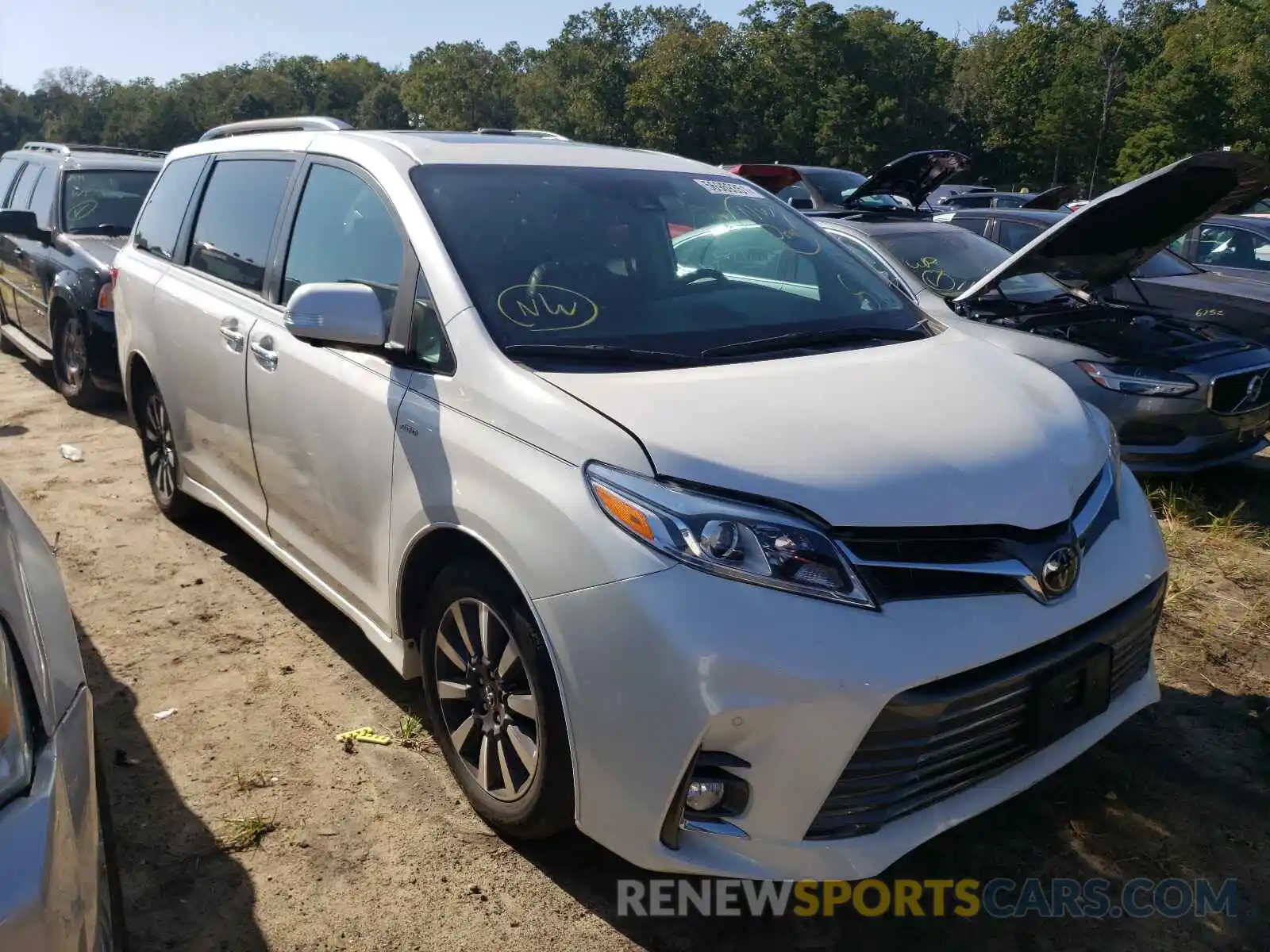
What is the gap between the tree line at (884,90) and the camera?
41.7 meters

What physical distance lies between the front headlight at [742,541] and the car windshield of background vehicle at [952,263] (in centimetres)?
435

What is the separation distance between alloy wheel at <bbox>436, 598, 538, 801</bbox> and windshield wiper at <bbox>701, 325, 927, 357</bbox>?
96 cm

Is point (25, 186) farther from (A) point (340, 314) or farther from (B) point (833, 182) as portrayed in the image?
(B) point (833, 182)

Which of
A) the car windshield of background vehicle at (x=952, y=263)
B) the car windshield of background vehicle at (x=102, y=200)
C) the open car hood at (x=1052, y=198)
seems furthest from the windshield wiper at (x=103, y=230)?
the open car hood at (x=1052, y=198)

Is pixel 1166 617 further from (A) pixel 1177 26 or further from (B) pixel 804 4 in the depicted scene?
(B) pixel 804 4

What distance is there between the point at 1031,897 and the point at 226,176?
13.2ft

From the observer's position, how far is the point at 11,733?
155 cm

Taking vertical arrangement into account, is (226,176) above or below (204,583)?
above

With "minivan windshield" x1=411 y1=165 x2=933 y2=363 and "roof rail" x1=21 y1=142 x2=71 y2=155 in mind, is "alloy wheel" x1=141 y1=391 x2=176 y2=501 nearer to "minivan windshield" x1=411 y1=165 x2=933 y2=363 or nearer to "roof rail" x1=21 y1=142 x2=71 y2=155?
"minivan windshield" x1=411 y1=165 x2=933 y2=363

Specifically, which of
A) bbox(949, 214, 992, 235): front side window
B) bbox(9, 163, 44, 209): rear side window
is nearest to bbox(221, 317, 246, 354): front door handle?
bbox(9, 163, 44, 209): rear side window

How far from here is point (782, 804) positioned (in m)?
2.12

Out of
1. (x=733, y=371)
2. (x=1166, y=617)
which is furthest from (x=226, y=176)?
(x=1166, y=617)

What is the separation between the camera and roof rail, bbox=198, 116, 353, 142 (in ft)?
13.2

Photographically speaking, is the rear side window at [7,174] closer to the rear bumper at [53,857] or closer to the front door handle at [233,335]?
the front door handle at [233,335]
